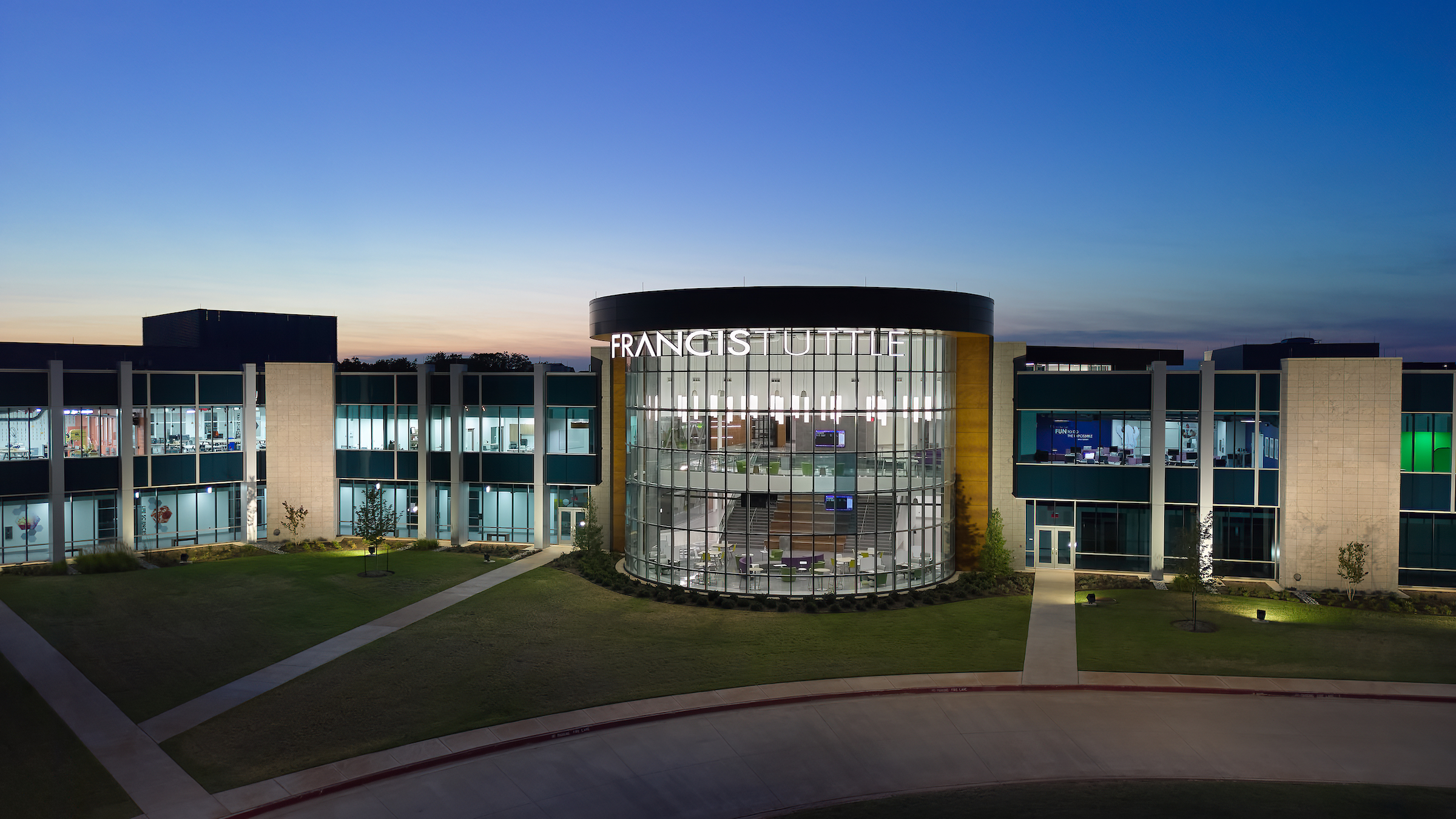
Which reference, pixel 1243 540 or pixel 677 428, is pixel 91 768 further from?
pixel 1243 540

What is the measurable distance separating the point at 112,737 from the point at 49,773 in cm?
192

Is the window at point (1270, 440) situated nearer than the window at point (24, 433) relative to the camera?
Yes

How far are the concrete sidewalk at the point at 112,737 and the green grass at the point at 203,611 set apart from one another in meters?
0.48

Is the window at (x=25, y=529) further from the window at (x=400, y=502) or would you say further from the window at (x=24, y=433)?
the window at (x=400, y=502)

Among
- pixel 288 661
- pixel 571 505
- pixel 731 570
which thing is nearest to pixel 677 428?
pixel 731 570

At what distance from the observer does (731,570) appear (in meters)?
36.1

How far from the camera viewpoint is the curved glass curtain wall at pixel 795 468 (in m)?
35.6

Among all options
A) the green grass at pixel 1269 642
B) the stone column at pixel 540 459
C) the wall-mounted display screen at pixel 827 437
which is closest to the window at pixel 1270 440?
the green grass at pixel 1269 642

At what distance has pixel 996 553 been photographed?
38.3m

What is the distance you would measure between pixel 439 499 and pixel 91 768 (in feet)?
97.6

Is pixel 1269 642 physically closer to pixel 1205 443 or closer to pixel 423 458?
pixel 1205 443

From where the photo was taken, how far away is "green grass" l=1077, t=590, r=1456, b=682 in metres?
26.2

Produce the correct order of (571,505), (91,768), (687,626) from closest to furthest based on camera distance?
1. (91,768)
2. (687,626)
3. (571,505)

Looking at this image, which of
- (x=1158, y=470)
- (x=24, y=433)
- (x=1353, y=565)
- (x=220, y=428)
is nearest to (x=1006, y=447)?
(x=1158, y=470)
